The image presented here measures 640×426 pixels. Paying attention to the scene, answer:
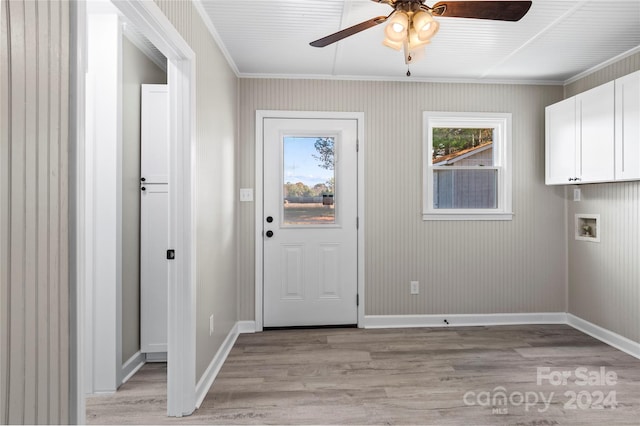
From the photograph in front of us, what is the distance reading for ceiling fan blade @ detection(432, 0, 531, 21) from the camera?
159 cm

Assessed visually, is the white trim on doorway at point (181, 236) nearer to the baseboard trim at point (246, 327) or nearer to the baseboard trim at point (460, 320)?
the baseboard trim at point (246, 327)

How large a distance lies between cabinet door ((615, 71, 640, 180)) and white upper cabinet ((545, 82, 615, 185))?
5 cm

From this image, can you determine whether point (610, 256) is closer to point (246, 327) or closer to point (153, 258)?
point (246, 327)

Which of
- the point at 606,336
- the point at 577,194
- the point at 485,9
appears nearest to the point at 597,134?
the point at 577,194

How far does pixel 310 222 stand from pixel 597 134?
2.51 meters

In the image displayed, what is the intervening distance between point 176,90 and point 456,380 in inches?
101

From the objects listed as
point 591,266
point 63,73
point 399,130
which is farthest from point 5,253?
point 591,266

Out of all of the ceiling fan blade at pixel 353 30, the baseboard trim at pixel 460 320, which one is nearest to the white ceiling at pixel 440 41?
the ceiling fan blade at pixel 353 30

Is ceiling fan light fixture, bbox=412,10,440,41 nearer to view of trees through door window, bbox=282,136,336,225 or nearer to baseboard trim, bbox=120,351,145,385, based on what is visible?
view of trees through door window, bbox=282,136,336,225

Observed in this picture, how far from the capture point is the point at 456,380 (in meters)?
2.41

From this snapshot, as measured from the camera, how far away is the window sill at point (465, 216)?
352 cm

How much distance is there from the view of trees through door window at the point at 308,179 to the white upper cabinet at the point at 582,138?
2075 millimetres

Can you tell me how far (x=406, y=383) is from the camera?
2377 mm

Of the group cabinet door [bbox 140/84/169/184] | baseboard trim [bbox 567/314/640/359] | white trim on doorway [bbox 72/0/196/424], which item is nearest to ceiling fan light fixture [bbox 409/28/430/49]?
white trim on doorway [bbox 72/0/196/424]
